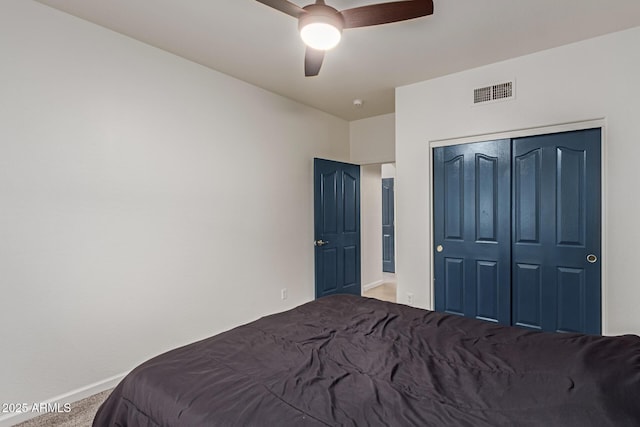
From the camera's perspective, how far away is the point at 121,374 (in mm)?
2531

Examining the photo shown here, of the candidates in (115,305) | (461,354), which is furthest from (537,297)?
(115,305)

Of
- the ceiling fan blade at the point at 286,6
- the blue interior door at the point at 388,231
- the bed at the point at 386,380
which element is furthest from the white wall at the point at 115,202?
the blue interior door at the point at 388,231

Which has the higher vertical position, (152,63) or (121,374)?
(152,63)

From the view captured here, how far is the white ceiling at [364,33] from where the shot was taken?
2.20 meters

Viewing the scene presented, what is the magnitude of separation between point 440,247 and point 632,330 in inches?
61.9

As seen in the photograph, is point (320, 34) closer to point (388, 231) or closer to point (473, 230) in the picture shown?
point (473, 230)

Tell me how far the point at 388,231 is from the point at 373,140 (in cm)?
265

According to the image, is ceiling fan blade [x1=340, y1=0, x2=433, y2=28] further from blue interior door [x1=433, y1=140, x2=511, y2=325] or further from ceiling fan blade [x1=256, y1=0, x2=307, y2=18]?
blue interior door [x1=433, y1=140, x2=511, y2=325]

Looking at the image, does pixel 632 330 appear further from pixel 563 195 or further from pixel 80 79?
pixel 80 79

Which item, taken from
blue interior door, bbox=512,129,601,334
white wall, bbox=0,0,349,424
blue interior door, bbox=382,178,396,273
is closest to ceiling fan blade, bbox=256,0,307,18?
white wall, bbox=0,0,349,424

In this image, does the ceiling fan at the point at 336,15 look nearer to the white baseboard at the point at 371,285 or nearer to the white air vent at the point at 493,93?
the white air vent at the point at 493,93

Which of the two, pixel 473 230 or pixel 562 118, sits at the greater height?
pixel 562 118

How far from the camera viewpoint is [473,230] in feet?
10.7

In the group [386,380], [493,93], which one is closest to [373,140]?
[493,93]
